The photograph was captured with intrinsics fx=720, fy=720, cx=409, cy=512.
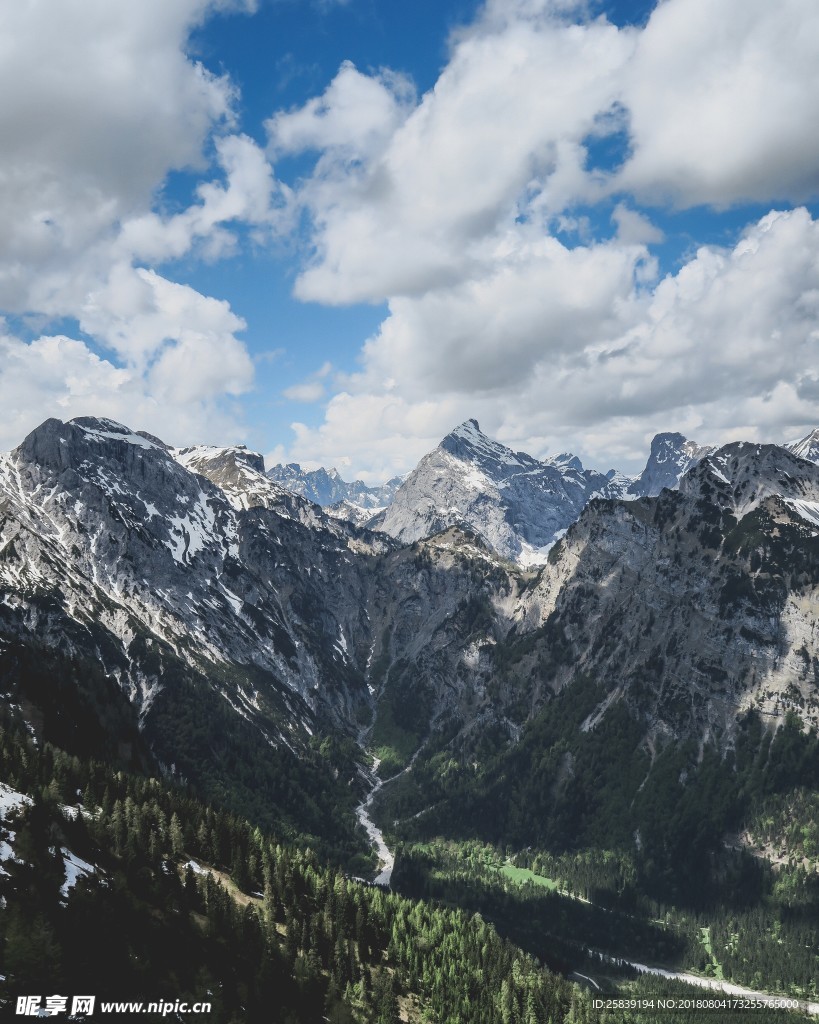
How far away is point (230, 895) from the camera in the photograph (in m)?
112

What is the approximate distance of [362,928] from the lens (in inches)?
5094

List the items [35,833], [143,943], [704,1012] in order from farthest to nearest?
[704,1012] < [35,833] < [143,943]

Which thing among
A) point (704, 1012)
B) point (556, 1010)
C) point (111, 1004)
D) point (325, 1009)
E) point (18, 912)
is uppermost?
point (18, 912)

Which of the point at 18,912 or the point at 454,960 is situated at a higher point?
the point at 18,912

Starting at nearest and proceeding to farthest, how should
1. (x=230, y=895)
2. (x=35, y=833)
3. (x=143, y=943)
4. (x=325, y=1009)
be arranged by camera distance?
(x=143, y=943)
(x=35, y=833)
(x=325, y=1009)
(x=230, y=895)

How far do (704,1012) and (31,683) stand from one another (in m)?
201

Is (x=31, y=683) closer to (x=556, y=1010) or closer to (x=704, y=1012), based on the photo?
(x=556, y=1010)

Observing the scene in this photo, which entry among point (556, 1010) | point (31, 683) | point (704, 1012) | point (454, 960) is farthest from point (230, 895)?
point (704, 1012)

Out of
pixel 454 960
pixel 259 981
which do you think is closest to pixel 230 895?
pixel 259 981

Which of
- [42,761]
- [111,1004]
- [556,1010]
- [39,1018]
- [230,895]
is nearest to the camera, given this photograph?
[39,1018]

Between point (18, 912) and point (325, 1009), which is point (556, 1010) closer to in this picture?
point (325, 1009)

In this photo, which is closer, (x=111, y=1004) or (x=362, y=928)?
(x=111, y=1004)

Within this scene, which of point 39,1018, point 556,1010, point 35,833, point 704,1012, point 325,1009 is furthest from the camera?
point 704,1012

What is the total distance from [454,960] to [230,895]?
52.3 metres
